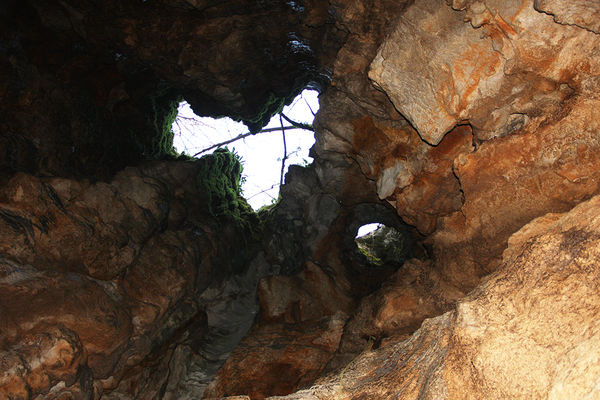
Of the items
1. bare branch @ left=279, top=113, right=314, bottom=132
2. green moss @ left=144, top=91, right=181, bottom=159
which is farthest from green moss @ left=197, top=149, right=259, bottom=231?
bare branch @ left=279, top=113, right=314, bottom=132

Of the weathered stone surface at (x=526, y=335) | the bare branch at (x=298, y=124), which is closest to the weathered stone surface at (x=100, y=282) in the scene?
the weathered stone surface at (x=526, y=335)

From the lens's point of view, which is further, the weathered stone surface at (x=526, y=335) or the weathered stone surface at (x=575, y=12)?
the weathered stone surface at (x=575, y=12)

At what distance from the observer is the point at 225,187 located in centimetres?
866

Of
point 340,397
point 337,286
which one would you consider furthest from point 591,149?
point 337,286

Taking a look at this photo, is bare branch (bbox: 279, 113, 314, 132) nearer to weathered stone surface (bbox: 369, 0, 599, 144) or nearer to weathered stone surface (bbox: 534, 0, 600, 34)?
weathered stone surface (bbox: 369, 0, 599, 144)

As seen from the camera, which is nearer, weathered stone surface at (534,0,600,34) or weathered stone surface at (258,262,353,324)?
weathered stone surface at (534,0,600,34)

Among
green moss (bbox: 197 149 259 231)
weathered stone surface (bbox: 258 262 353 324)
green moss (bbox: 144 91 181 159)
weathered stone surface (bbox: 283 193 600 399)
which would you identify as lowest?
weathered stone surface (bbox: 283 193 600 399)

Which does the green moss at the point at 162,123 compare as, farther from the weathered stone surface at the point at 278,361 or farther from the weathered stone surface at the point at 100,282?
the weathered stone surface at the point at 278,361

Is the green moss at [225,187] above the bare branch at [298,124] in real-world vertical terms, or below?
below

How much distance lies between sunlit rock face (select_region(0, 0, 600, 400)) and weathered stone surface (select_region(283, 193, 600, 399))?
13 mm

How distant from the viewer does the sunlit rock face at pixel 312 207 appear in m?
2.59

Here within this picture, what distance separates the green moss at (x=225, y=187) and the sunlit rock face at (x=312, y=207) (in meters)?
0.31

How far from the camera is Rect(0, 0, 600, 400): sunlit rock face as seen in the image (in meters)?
2.59

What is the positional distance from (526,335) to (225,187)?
7.27 m
